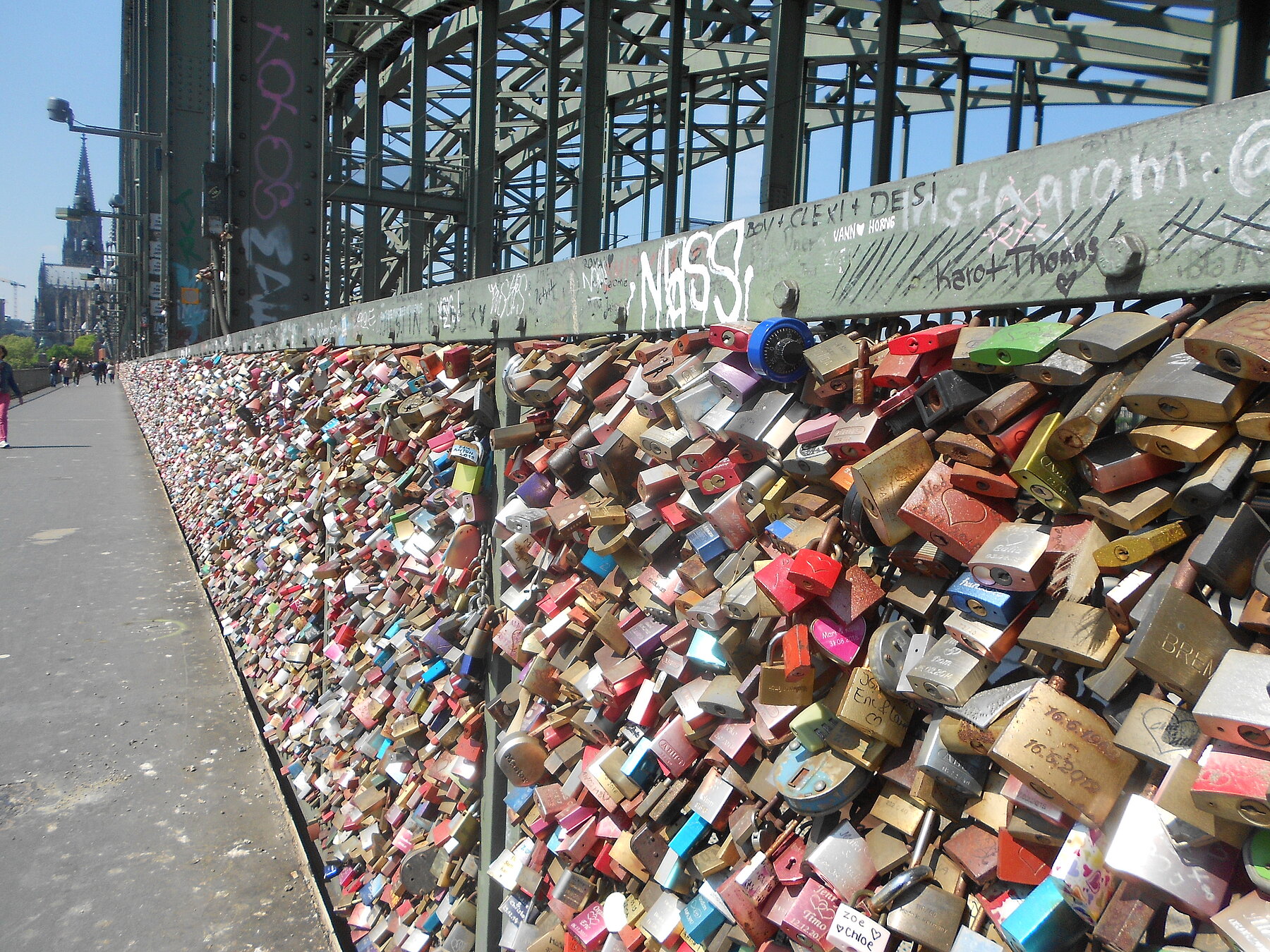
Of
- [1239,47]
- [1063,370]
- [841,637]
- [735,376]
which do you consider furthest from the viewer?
[1239,47]

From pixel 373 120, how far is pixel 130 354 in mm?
43550

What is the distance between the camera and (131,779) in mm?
4090

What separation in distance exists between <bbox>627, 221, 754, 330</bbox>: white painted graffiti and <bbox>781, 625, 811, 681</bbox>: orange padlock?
54 cm

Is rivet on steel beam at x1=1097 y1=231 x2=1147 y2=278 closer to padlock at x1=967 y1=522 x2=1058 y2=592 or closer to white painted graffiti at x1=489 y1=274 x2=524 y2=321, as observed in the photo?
padlock at x1=967 y1=522 x2=1058 y2=592

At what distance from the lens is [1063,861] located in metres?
0.90

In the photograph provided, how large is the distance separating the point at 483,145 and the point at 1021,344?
1351 cm

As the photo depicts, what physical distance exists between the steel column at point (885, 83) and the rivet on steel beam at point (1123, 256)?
852 cm

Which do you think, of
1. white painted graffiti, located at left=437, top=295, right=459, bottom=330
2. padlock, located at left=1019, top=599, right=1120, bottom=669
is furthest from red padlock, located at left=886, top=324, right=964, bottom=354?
white painted graffiti, located at left=437, top=295, right=459, bottom=330

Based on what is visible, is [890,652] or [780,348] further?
[780,348]

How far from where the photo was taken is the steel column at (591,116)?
10.1 m

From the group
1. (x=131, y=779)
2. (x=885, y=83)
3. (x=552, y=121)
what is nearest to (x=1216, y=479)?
(x=131, y=779)

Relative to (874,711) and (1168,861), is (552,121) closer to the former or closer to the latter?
(874,711)

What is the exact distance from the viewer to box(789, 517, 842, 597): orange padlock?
117cm

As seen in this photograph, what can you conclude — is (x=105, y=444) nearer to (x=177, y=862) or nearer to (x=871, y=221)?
(x=177, y=862)
